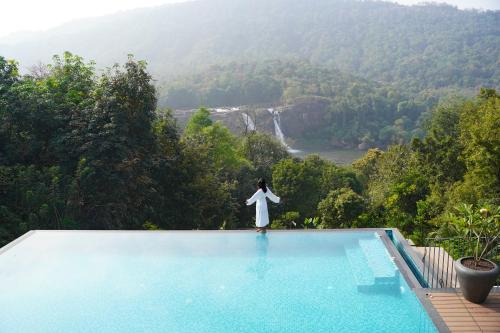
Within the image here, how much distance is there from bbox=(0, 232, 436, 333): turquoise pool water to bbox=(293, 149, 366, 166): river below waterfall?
55381 millimetres

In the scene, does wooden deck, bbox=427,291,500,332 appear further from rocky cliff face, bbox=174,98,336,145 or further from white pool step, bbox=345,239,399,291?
rocky cliff face, bbox=174,98,336,145

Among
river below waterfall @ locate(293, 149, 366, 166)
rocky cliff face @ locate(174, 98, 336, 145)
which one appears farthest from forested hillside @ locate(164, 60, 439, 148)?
river below waterfall @ locate(293, 149, 366, 166)

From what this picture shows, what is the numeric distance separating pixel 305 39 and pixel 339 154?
90.8m

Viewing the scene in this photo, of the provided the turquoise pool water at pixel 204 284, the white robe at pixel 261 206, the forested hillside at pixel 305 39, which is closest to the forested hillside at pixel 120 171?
the white robe at pixel 261 206

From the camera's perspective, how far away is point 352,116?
73.0m

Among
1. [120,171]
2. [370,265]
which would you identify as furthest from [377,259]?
[120,171]

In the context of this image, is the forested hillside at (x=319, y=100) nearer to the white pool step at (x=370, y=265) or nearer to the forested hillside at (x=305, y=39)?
the forested hillside at (x=305, y=39)

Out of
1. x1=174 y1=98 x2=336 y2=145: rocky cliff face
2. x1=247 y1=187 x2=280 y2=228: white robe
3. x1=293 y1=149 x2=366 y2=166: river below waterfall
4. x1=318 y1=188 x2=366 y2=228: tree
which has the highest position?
x1=247 y1=187 x2=280 y2=228: white robe

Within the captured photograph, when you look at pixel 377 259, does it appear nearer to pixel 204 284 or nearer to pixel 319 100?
pixel 204 284

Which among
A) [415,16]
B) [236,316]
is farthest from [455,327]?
[415,16]

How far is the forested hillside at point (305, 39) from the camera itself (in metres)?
111

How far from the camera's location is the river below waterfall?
6271cm

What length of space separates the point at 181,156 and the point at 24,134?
4.60 metres

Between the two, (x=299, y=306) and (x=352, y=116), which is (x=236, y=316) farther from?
(x=352, y=116)
